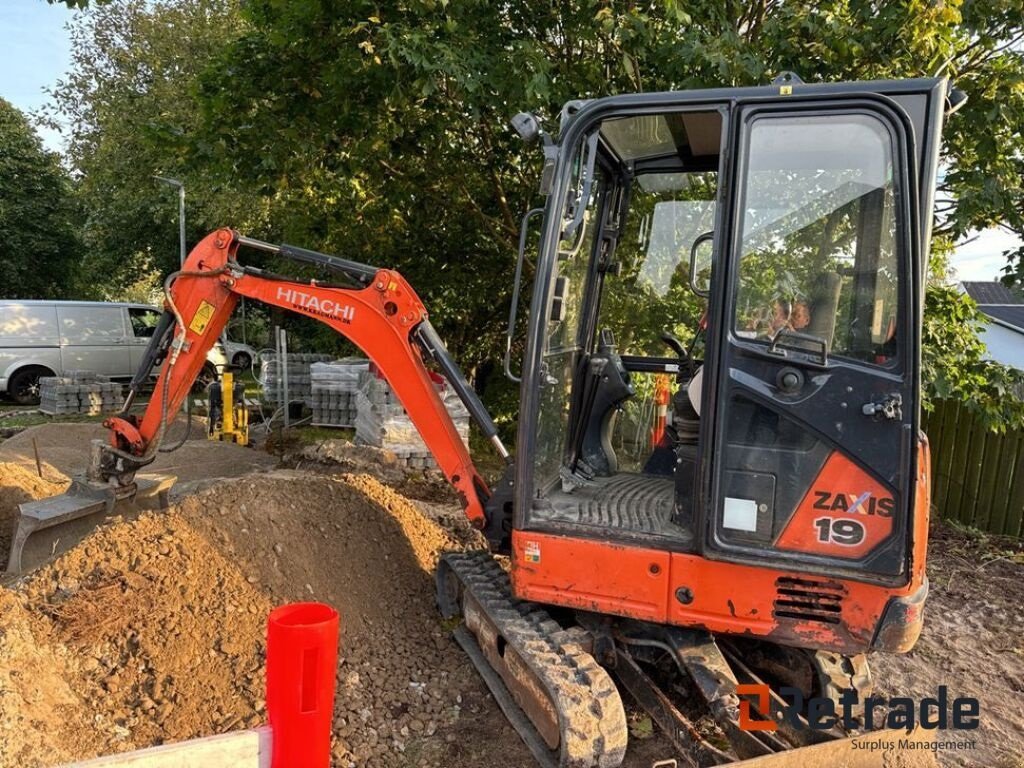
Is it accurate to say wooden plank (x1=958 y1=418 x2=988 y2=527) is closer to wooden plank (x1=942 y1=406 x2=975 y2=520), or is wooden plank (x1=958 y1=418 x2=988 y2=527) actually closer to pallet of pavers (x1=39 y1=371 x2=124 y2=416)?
wooden plank (x1=942 y1=406 x2=975 y2=520)

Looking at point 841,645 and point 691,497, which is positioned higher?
point 691,497

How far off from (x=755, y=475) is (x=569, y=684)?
1.15m

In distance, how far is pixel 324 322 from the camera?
14.6ft

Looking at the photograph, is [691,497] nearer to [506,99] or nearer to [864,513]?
[864,513]

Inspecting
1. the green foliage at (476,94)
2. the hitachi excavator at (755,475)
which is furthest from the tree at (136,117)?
the hitachi excavator at (755,475)

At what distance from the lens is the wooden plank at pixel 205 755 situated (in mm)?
2000

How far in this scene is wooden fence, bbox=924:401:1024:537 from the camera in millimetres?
7223

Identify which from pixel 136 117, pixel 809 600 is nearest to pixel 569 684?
pixel 809 600

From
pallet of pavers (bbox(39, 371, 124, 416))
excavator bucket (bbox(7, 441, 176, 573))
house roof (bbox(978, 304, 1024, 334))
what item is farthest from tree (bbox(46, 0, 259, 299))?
house roof (bbox(978, 304, 1024, 334))

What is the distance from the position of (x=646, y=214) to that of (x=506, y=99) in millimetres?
2294

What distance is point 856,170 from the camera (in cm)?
297

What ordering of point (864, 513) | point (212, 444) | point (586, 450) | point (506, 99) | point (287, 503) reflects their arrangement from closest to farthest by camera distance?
point (864, 513)
point (586, 450)
point (287, 503)
point (506, 99)
point (212, 444)

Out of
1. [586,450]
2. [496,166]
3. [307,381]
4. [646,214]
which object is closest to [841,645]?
[586,450]

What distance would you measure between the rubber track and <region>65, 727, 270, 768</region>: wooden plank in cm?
123
